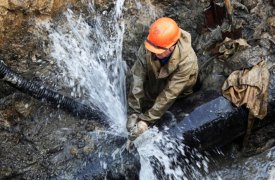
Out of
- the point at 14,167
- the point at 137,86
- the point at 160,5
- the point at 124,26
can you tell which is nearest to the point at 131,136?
the point at 137,86

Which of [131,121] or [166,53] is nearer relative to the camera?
[166,53]

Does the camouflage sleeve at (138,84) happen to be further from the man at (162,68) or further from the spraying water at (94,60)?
the spraying water at (94,60)

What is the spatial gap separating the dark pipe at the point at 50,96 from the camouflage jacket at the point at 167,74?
0.52m

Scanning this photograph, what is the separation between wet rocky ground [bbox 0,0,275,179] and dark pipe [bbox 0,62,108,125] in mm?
101

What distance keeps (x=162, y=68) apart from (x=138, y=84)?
39cm

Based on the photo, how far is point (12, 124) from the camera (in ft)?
17.6

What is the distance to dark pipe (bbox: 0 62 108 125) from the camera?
5.13 m

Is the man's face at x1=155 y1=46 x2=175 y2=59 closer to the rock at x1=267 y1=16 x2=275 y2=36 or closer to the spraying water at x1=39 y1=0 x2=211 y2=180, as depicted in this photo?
the spraying water at x1=39 y1=0 x2=211 y2=180

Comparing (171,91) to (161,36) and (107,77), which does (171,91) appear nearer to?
(161,36)

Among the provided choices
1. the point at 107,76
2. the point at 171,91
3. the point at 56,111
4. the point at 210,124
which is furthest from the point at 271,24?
the point at 56,111

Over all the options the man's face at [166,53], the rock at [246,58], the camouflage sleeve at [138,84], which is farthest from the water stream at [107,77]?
the rock at [246,58]

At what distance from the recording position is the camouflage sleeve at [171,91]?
16.6ft

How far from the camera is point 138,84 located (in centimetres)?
529

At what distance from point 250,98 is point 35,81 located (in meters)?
2.79
